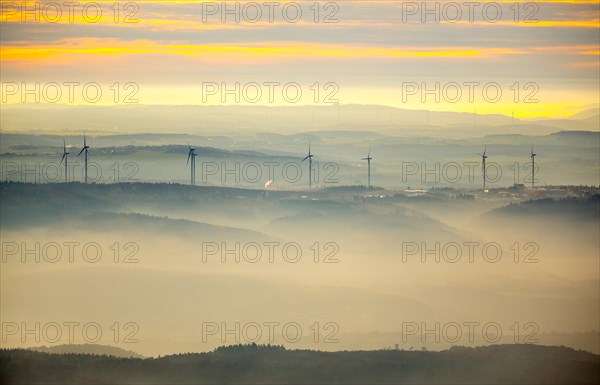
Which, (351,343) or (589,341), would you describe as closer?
(589,341)

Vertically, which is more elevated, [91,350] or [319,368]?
[319,368]

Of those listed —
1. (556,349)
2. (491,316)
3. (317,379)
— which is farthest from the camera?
(491,316)

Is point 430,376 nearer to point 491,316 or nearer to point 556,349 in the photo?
point 556,349

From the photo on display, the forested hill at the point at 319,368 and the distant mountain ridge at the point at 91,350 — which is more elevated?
the forested hill at the point at 319,368

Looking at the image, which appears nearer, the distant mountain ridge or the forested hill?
the forested hill

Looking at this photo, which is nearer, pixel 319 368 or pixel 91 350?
pixel 319 368

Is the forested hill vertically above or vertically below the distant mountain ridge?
above

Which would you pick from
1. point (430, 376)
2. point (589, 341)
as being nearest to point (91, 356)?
point (430, 376)

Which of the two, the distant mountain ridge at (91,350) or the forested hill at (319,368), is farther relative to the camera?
the distant mountain ridge at (91,350)
